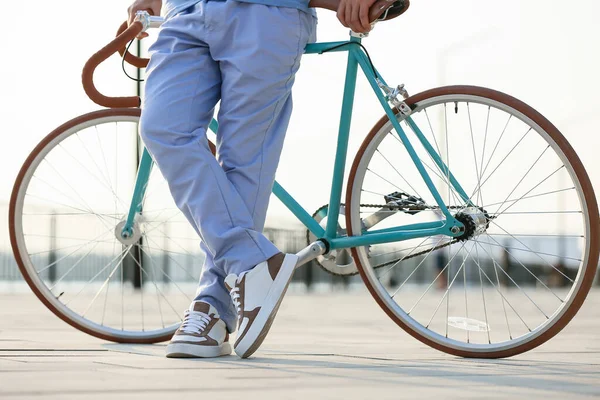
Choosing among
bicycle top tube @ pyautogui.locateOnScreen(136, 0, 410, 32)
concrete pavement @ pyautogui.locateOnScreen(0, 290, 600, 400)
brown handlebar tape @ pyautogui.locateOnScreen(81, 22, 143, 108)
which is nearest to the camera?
concrete pavement @ pyautogui.locateOnScreen(0, 290, 600, 400)

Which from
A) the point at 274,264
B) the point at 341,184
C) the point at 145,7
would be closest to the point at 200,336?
the point at 274,264

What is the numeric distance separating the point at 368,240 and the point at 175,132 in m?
0.73

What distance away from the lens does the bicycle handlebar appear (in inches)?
132

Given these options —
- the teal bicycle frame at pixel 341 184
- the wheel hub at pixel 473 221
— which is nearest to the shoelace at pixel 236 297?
the teal bicycle frame at pixel 341 184

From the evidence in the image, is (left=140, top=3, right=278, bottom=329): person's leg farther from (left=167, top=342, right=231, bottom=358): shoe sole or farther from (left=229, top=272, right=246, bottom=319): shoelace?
(left=167, top=342, right=231, bottom=358): shoe sole

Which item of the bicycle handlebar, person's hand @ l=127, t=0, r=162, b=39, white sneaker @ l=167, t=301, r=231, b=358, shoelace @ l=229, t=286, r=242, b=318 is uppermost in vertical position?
person's hand @ l=127, t=0, r=162, b=39

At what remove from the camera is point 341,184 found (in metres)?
3.58

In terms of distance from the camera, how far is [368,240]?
11.2 feet

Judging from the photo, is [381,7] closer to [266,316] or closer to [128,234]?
[266,316]

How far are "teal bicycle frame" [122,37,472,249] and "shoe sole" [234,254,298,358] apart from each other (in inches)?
17.6

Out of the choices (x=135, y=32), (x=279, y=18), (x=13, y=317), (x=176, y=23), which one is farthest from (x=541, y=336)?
(x=13, y=317)

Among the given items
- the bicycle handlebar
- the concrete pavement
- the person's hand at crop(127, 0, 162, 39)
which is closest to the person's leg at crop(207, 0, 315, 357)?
the bicycle handlebar

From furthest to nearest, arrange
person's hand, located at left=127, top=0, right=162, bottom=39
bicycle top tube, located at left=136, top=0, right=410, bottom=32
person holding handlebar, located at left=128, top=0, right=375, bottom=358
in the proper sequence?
person's hand, located at left=127, top=0, right=162, bottom=39
bicycle top tube, located at left=136, top=0, right=410, bottom=32
person holding handlebar, located at left=128, top=0, right=375, bottom=358

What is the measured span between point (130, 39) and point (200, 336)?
113cm
